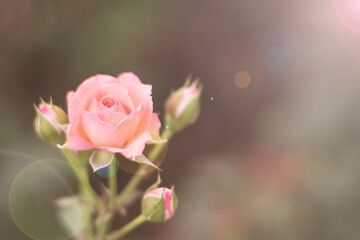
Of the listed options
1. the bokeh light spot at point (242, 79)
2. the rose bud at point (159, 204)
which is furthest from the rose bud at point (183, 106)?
the bokeh light spot at point (242, 79)

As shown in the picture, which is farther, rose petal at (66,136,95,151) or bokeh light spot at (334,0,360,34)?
bokeh light spot at (334,0,360,34)

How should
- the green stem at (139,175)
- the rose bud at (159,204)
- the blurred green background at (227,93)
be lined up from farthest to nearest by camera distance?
the blurred green background at (227,93) < the green stem at (139,175) < the rose bud at (159,204)

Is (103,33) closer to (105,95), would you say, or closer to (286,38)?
(286,38)

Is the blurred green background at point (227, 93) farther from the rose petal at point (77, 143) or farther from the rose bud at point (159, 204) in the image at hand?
the rose petal at point (77, 143)

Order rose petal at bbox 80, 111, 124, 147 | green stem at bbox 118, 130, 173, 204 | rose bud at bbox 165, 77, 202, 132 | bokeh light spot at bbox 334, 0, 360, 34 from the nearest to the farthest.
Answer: rose petal at bbox 80, 111, 124, 147 → green stem at bbox 118, 130, 173, 204 → rose bud at bbox 165, 77, 202, 132 → bokeh light spot at bbox 334, 0, 360, 34

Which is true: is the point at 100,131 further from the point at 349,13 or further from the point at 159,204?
the point at 349,13

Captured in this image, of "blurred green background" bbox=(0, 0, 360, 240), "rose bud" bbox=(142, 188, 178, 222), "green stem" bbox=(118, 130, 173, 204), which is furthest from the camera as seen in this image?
"blurred green background" bbox=(0, 0, 360, 240)

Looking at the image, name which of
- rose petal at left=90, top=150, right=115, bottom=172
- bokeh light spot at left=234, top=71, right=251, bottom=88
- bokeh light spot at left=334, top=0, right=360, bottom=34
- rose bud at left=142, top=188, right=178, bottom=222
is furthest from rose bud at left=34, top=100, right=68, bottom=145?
bokeh light spot at left=334, top=0, right=360, bottom=34

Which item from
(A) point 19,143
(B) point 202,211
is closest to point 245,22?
(B) point 202,211

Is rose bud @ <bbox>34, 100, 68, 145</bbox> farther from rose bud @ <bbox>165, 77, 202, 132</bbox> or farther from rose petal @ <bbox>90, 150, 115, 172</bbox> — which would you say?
rose bud @ <bbox>165, 77, 202, 132</bbox>

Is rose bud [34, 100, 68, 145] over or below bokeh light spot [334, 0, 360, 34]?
below
